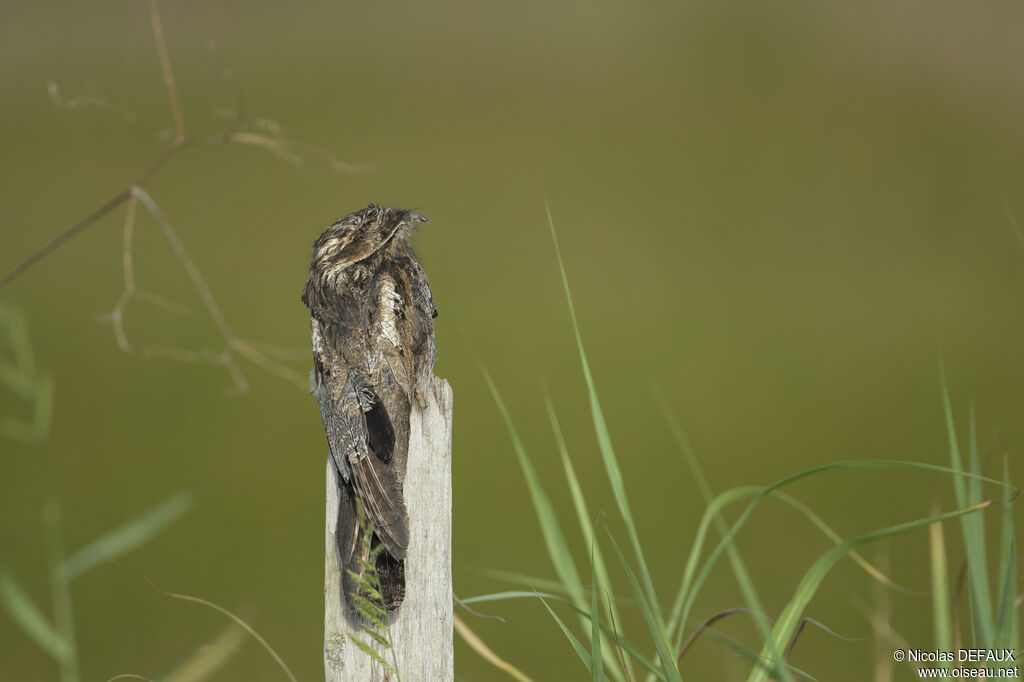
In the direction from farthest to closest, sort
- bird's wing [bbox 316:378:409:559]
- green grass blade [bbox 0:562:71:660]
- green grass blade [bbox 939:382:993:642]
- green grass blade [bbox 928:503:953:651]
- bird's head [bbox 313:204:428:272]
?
green grass blade [bbox 928:503:953:651], bird's head [bbox 313:204:428:272], green grass blade [bbox 939:382:993:642], bird's wing [bbox 316:378:409:559], green grass blade [bbox 0:562:71:660]

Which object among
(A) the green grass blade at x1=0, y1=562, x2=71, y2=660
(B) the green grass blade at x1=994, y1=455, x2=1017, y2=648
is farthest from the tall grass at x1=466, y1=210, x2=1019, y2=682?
(A) the green grass blade at x1=0, y1=562, x2=71, y2=660

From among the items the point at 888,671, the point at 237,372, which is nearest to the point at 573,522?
the point at 888,671

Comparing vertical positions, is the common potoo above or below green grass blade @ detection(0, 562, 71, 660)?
above

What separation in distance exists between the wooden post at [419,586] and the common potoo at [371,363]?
3 centimetres

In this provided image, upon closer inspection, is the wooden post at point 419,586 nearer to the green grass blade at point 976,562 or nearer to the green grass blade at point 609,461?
the green grass blade at point 609,461

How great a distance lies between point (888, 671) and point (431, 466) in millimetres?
1429

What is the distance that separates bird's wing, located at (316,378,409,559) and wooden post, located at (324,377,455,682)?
5 centimetres

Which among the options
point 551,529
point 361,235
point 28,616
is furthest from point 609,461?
point 28,616

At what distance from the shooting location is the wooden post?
1.60 m

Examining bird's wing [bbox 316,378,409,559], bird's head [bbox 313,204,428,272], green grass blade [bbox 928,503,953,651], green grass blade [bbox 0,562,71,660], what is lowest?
green grass blade [bbox 928,503,953,651]

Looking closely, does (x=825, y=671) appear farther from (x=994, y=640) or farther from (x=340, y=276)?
(x=340, y=276)

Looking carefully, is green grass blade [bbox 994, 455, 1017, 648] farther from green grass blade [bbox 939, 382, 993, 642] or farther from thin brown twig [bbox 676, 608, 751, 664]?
thin brown twig [bbox 676, 608, 751, 664]

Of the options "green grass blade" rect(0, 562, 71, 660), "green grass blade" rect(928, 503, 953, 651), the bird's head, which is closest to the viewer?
"green grass blade" rect(0, 562, 71, 660)

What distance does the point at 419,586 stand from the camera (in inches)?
63.1
